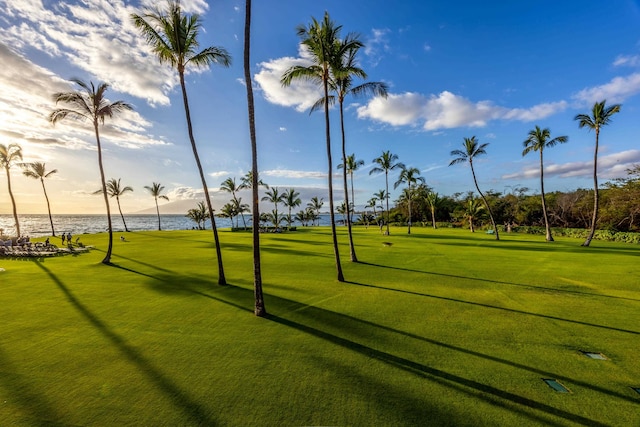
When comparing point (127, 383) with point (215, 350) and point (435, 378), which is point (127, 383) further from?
point (435, 378)

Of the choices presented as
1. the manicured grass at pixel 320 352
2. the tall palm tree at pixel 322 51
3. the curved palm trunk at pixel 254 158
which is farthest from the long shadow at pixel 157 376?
the tall palm tree at pixel 322 51

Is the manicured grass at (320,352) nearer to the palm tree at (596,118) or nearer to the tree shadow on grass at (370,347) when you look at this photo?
the tree shadow on grass at (370,347)

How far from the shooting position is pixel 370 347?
24.3ft

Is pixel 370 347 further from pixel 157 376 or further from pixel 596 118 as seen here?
pixel 596 118

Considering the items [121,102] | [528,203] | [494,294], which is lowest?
[494,294]

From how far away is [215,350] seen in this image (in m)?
7.22

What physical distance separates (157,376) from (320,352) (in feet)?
12.3

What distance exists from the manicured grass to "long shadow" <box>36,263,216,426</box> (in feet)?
0.11

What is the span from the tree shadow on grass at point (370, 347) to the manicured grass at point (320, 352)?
0.05m

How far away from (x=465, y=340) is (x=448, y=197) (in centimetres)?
8525

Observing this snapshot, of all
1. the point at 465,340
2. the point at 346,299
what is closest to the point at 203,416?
the point at 465,340

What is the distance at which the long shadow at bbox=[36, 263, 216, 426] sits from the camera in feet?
16.1


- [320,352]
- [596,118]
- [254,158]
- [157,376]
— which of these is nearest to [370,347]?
[320,352]

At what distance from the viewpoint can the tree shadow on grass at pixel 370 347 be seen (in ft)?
16.3
